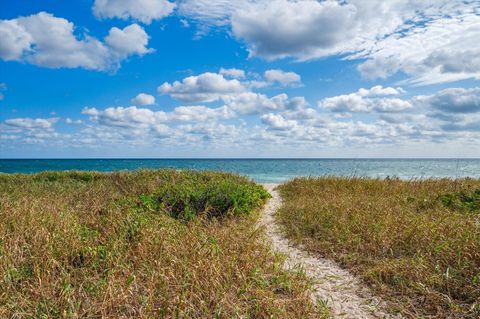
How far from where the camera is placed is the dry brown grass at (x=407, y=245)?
15.2 feet

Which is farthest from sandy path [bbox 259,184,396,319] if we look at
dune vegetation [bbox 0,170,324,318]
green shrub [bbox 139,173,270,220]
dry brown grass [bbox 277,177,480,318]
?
green shrub [bbox 139,173,270,220]

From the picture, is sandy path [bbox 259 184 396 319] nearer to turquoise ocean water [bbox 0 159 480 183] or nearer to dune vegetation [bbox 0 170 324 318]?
dune vegetation [bbox 0 170 324 318]

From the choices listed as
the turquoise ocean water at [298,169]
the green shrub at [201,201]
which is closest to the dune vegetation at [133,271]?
the green shrub at [201,201]

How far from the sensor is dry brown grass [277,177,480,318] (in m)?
4.63

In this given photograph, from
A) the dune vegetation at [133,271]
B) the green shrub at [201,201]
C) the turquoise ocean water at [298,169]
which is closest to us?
the dune vegetation at [133,271]

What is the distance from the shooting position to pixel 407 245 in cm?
653

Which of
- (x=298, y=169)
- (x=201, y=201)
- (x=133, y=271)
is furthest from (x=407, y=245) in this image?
(x=298, y=169)

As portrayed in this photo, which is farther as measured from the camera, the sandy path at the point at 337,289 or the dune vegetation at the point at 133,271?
the sandy path at the point at 337,289

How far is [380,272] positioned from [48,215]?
21.9 feet

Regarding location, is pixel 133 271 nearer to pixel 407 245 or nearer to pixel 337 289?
pixel 337 289

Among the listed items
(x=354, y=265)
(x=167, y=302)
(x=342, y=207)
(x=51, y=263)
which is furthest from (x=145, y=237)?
(x=342, y=207)

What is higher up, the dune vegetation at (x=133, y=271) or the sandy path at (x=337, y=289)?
the dune vegetation at (x=133, y=271)

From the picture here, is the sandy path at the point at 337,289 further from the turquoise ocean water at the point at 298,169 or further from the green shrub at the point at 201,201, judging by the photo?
the turquoise ocean water at the point at 298,169

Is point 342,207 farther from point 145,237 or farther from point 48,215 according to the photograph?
point 48,215
